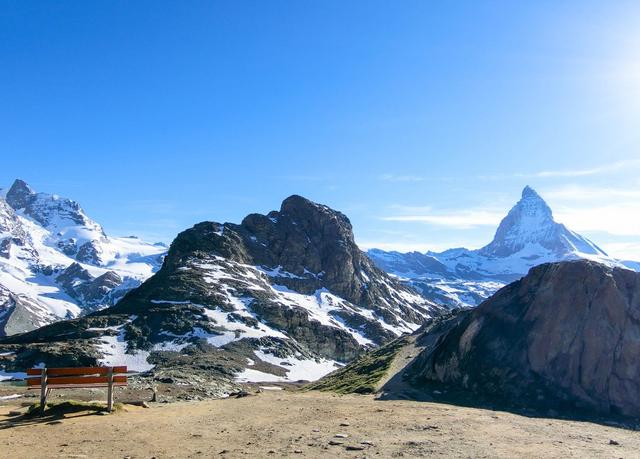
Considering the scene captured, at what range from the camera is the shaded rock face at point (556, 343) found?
34.2 meters

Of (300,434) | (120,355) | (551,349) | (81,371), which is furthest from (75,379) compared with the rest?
(120,355)

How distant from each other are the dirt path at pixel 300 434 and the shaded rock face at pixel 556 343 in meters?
7.01

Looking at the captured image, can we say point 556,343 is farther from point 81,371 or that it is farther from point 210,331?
point 210,331

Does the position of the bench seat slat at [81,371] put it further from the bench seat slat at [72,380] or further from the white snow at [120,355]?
the white snow at [120,355]

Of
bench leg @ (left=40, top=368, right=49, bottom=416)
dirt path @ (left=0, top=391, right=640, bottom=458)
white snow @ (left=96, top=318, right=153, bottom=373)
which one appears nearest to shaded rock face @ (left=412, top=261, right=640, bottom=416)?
dirt path @ (left=0, top=391, right=640, bottom=458)

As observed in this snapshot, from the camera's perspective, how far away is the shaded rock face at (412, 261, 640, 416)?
3416cm

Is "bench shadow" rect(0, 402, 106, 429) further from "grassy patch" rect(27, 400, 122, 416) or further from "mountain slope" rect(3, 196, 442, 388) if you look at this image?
"mountain slope" rect(3, 196, 442, 388)

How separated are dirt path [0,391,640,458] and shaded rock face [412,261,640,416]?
23.0 feet

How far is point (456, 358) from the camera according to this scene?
40125 millimetres

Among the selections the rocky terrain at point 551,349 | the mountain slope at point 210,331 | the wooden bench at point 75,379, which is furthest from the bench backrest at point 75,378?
the mountain slope at point 210,331

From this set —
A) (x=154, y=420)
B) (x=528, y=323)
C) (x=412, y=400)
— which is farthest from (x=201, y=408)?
(x=528, y=323)

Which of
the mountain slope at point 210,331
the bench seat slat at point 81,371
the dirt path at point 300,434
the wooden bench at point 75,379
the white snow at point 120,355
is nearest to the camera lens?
the dirt path at point 300,434

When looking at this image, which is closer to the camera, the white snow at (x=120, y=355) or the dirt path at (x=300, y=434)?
the dirt path at (x=300, y=434)

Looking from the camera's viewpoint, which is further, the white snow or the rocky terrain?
the white snow
